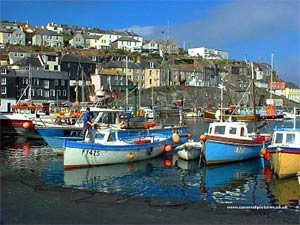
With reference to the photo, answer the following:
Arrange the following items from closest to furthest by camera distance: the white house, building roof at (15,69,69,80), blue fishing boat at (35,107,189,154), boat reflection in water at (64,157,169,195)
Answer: boat reflection in water at (64,157,169,195) < blue fishing boat at (35,107,189,154) < building roof at (15,69,69,80) < the white house

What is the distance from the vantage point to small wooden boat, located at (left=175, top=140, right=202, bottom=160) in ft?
85.5

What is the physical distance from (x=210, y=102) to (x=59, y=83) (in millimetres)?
52834

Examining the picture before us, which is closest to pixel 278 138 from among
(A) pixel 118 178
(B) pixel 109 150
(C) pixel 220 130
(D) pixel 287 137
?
(D) pixel 287 137

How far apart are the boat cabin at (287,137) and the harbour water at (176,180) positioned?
1.72m

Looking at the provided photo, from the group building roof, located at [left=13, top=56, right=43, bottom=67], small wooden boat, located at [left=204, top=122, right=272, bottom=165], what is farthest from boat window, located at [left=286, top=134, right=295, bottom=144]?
building roof, located at [left=13, top=56, right=43, bottom=67]

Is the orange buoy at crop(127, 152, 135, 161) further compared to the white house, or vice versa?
the white house

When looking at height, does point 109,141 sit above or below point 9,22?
below

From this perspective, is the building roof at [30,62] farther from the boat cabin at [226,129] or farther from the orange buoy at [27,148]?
the boat cabin at [226,129]

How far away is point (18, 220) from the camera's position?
392 inches

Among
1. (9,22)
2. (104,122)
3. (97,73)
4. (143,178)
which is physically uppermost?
(9,22)

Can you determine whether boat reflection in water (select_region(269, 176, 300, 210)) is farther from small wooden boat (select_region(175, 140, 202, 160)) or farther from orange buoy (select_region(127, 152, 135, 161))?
orange buoy (select_region(127, 152, 135, 161))

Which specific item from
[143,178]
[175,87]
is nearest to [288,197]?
[143,178]

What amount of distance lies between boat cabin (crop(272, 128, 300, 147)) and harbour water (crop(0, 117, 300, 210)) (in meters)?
1.72

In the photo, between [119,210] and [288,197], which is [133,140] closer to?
[288,197]
